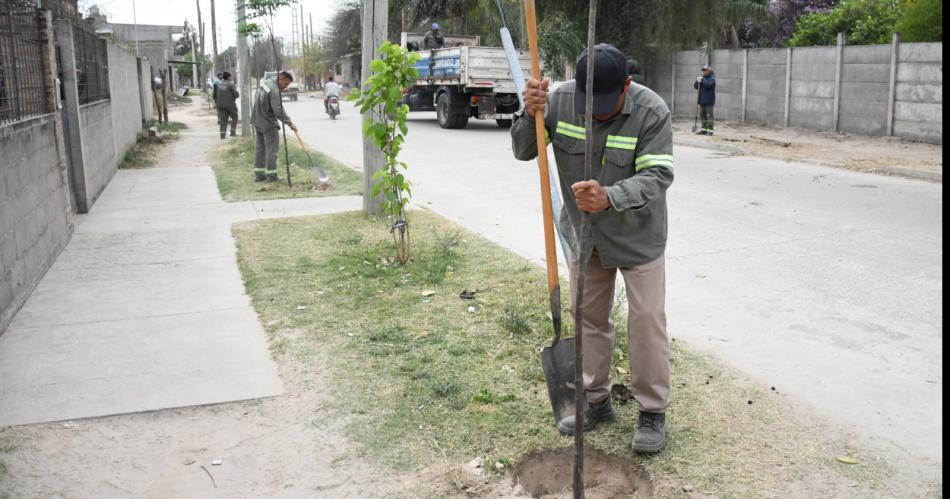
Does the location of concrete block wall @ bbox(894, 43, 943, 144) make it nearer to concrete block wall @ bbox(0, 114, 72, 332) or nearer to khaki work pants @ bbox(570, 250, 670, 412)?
khaki work pants @ bbox(570, 250, 670, 412)

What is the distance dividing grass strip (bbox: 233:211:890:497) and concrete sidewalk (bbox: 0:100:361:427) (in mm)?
311

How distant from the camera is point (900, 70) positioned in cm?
1634

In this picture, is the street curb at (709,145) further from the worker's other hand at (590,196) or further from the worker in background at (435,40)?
the worker's other hand at (590,196)

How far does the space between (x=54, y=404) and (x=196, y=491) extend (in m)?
1.29

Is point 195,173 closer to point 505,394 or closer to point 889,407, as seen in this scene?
point 505,394

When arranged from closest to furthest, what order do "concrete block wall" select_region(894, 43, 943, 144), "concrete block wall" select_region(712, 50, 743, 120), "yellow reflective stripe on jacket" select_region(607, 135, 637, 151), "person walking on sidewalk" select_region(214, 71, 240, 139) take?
"yellow reflective stripe on jacket" select_region(607, 135, 637, 151), "concrete block wall" select_region(894, 43, 943, 144), "person walking on sidewalk" select_region(214, 71, 240, 139), "concrete block wall" select_region(712, 50, 743, 120)

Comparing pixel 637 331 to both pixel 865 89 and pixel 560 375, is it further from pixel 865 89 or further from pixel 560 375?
pixel 865 89

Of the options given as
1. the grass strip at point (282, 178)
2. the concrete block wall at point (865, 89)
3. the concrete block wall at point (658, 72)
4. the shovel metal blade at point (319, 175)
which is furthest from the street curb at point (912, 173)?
the concrete block wall at point (658, 72)

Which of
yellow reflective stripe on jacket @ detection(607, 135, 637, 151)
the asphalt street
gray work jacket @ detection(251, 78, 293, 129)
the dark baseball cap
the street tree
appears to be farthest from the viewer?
gray work jacket @ detection(251, 78, 293, 129)

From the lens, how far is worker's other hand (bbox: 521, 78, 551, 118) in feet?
11.2

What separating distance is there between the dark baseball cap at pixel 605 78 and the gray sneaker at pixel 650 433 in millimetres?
1300

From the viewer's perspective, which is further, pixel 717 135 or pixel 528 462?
pixel 717 135

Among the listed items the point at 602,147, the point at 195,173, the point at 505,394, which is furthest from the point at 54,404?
the point at 195,173

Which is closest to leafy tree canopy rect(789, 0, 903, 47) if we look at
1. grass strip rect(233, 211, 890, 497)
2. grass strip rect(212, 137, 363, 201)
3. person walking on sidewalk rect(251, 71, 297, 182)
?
grass strip rect(212, 137, 363, 201)
